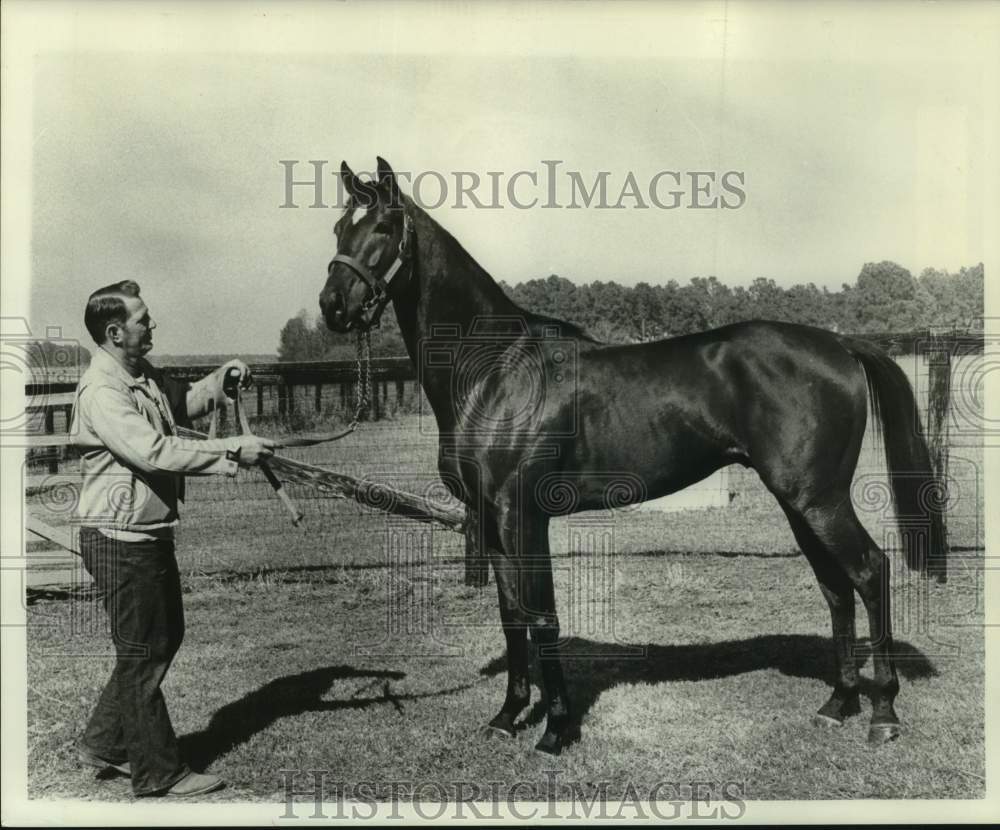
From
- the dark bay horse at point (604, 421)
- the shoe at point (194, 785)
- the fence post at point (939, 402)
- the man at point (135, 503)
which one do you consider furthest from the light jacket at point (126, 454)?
the fence post at point (939, 402)

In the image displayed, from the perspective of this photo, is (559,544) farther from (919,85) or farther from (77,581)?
(919,85)

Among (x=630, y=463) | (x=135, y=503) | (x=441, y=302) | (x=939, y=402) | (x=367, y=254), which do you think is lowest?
(x=135, y=503)

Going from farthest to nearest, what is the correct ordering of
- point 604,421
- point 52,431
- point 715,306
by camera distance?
point 715,306 < point 52,431 < point 604,421

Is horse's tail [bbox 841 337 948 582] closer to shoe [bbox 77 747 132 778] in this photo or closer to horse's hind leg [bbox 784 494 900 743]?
horse's hind leg [bbox 784 494 900 743]

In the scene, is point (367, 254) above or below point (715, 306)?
below

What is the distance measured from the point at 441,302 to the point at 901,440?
7.81 feet

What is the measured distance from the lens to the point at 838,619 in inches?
172

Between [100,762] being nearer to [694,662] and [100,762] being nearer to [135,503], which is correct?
[135,503]

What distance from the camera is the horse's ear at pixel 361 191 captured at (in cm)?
381

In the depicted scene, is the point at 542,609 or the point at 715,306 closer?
the point at 542,609

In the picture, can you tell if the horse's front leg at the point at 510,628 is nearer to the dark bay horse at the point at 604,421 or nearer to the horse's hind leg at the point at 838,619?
the dark bay horse at the point at 604,421

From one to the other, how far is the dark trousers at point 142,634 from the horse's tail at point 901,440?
3400mm

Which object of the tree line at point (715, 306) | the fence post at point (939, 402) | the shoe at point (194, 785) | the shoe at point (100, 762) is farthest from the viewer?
the fence post at point (939, 402)

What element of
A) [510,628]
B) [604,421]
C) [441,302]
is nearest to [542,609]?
[510,628]
